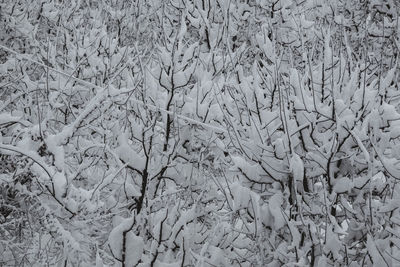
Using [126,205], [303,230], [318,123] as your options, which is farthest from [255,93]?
[126,205]

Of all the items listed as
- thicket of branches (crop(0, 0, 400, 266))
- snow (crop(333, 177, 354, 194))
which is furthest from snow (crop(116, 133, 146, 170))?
snow (crop(333, 177, 354, 194))

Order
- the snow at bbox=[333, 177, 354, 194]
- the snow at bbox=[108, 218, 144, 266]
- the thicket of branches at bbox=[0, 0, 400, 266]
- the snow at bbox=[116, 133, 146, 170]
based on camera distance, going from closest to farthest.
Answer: the snow at bbox=[108, 218, 144, 266], the thicket of branches at bbox=[0, 0, 400, 266], the snow at bbox=[333, 177, 354, 194], the snow at bbox=[116, 133, 146, 170]

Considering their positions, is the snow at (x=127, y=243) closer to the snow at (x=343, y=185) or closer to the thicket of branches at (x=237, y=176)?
the thicket of branches at (x=237, y=176)

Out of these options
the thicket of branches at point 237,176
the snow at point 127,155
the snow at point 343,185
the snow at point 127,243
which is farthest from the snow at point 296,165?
the snow at point 127,155

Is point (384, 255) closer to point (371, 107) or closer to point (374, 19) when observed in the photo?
point (371, 107)

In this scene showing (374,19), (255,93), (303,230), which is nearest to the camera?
(303,230)

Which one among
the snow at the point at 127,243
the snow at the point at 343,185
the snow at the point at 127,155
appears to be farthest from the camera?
the snow at the point at 127,155

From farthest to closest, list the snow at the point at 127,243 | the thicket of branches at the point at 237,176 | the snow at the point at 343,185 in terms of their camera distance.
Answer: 1. the snow at the point at 343,185
2. the thicket of branches at the point at 237,176
3. the snow at the point at 127,243

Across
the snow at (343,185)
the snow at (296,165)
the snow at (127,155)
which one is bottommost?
the snow at (127,155)

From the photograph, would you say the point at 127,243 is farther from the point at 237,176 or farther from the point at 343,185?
the point at 343,185

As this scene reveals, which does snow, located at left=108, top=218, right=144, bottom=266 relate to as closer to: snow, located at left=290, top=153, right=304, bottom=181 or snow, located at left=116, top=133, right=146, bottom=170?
snow, located at left=290, top=153, right=304, bottom=181

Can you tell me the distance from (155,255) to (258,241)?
68 cm

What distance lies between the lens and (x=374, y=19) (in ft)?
31.8

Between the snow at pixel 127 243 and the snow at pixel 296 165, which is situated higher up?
the snow at pixel 296 165
